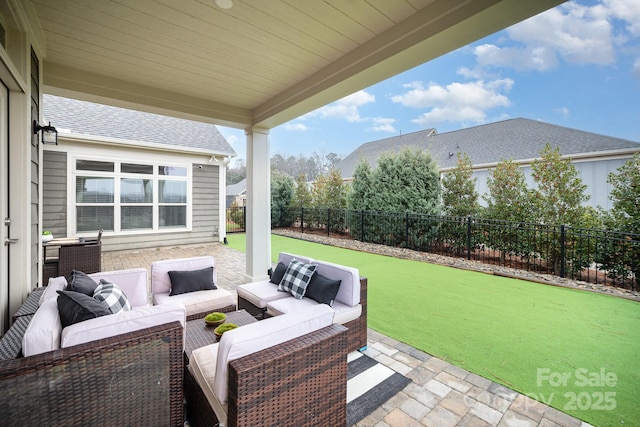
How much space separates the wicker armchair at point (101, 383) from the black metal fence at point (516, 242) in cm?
643

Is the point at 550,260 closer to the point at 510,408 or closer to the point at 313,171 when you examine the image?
the point at 510,408

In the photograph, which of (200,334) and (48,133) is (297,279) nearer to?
(200,334)

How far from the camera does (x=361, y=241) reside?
9.30 meters

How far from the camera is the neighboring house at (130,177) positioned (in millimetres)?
6914

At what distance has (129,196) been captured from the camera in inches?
306

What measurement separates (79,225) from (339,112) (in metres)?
29.9

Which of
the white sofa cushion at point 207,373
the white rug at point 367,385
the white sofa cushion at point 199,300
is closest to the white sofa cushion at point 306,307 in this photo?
the white rug at point 367,385

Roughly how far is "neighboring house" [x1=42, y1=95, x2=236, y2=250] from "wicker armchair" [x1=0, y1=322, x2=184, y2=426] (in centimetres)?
750

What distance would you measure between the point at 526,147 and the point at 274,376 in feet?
43.3

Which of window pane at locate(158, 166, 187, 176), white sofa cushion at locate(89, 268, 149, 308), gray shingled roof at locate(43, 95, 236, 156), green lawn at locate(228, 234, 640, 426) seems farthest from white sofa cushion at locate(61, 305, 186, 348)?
window pane at locate(158, 166, 187, 176)

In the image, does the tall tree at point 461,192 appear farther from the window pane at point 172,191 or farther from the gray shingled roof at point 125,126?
the window pane at point 172,191

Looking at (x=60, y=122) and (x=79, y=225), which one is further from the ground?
(x=60, y=122)

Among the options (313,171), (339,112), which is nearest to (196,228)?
(313,171)

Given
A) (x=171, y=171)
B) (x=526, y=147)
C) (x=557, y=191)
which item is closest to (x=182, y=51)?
(x=171, y=171)
